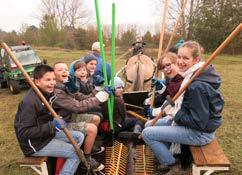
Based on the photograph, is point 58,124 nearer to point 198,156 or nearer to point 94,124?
point 94,124

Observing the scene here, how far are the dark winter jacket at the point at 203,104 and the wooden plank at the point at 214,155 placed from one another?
0.65 ft

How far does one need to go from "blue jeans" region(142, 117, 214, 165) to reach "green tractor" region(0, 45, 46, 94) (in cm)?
704

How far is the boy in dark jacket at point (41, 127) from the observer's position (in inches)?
127

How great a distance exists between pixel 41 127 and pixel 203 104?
5.28 ft

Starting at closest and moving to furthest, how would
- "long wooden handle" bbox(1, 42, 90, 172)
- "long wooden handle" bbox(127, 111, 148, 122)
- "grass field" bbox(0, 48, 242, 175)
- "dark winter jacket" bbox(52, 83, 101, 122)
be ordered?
"long wooden handle" bbox(1, 42, 90, 172)
"dark winter jacket" bbox(52, 83, 101, 122)
"grass field" bbox(0, 48, 242, 175)
"long wooden handle" bbox(127, 111, 148, 122)

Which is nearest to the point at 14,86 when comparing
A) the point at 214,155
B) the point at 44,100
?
the point at 44,100

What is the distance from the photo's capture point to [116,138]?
4.95 meters

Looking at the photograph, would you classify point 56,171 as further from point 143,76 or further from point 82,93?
point 143,76

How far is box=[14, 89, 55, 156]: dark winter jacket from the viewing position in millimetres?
3221

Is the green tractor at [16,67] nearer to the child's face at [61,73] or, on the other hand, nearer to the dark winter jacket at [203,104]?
the child's face at [61,73]

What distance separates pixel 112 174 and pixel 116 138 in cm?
112

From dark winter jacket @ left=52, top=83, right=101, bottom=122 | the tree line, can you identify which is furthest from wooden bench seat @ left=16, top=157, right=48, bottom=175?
the tree line

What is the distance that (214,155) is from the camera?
329cm

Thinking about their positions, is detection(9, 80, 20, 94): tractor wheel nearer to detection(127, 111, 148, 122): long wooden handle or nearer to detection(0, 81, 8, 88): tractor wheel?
detection(0, 81, 8, 88): tractor wheel
